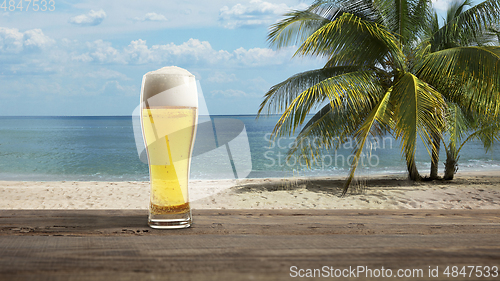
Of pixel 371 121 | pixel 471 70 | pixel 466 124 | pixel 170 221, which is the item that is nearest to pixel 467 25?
pixel 466 124

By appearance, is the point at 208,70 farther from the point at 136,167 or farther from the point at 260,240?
the point at 260,240

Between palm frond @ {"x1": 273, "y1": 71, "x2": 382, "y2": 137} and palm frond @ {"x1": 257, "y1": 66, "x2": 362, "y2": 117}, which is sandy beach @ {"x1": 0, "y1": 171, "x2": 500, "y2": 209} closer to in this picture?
palm frond @ {"x1": 273, "y1": 71, "x2": 382, "y2": 137}

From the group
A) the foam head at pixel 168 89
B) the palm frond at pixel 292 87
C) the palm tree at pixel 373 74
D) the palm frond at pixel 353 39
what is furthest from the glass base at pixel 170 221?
the palm frond at pixel 292 87

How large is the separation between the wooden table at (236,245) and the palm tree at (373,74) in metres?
4.83

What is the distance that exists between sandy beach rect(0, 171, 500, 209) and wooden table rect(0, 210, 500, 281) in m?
6.06

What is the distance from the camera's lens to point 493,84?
5.49 m

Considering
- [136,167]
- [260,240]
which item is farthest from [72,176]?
[260,240]

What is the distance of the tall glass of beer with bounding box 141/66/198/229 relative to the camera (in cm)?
85

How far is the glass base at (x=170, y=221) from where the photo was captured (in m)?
0.77

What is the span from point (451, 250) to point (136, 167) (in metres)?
17.5

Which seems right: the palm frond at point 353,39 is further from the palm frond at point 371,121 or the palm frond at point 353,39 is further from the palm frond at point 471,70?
the palm frond at point 371,121

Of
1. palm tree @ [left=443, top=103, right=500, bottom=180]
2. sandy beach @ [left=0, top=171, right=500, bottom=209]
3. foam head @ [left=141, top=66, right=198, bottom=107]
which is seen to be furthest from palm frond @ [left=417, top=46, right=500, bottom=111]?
foam head @ [left=141, top=66, right=198, bottom=107]

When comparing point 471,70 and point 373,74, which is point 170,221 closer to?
point 471,70

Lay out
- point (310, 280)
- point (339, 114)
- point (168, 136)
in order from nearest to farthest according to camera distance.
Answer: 1. point (310, 280)
2. point (168, 136)
3. point (339, 114)
